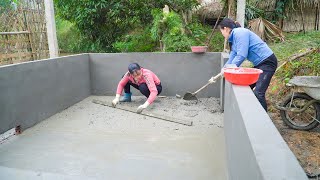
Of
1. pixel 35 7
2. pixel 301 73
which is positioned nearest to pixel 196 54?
pixel 301 73

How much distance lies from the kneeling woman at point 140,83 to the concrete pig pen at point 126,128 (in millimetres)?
198

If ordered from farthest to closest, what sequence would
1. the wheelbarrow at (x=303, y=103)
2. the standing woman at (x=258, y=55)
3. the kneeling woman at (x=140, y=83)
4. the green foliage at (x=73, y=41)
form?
the green foliage at (x=73, y=41) → the kneeling woman at (x=140, y=83) → the wheelbarrow at (x=303, y=103) → the standing woman at (x=258, y=55)

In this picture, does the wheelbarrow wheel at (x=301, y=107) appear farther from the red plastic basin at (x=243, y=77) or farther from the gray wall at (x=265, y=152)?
the gray wall at (x=265, y=152)

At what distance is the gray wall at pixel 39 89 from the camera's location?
359 cm

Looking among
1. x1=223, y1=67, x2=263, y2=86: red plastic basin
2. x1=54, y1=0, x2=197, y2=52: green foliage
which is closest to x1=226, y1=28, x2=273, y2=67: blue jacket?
x1=223, y1=67, x2=263, y2=86: red plastic basin

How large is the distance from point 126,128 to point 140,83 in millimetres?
1150

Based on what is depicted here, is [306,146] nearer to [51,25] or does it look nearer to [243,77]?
[243,77]

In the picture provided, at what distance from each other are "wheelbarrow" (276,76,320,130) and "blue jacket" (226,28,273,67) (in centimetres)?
52

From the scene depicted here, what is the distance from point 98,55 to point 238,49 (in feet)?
11.0

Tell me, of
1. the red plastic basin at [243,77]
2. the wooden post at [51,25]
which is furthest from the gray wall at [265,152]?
the wooden post at [51,25]

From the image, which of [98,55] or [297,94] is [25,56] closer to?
[98,55]

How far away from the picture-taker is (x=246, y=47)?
9.75ft

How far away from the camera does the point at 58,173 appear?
2707mm

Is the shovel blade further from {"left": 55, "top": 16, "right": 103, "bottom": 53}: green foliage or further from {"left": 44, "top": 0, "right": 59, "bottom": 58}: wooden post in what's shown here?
{"left": 55, "top": 16, "right": 103, "bottom": 53}: green foliage
